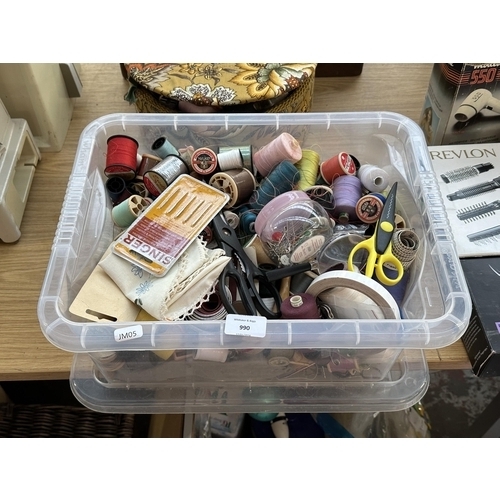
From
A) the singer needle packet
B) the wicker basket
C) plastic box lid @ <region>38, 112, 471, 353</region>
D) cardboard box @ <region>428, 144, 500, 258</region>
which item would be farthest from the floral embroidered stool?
the wicker basket

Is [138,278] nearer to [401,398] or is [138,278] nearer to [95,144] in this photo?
[95,144]

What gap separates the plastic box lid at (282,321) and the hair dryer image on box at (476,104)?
0.31 ft

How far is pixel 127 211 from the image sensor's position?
748mm

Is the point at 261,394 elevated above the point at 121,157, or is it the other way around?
the point at 121,157

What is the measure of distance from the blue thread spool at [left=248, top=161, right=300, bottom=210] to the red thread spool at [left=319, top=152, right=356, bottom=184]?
5cm

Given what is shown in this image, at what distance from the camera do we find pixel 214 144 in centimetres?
85

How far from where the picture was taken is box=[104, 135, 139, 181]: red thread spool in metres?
0.78

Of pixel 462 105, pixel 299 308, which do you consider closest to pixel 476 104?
pixel 462 105

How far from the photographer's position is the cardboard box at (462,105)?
79 cm

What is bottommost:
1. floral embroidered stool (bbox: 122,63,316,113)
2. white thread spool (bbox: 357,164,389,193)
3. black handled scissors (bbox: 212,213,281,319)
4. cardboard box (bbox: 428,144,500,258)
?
cardboard box (bbox: 428,144,500,258)

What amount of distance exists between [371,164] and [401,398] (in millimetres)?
356

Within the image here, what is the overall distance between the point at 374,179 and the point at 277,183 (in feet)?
0.45

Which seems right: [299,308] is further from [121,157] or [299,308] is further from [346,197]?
[121,157]

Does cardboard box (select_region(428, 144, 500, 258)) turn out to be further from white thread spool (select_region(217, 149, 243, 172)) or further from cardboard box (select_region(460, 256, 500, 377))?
white thread spool (select_region(217, 149, 243, 172))
